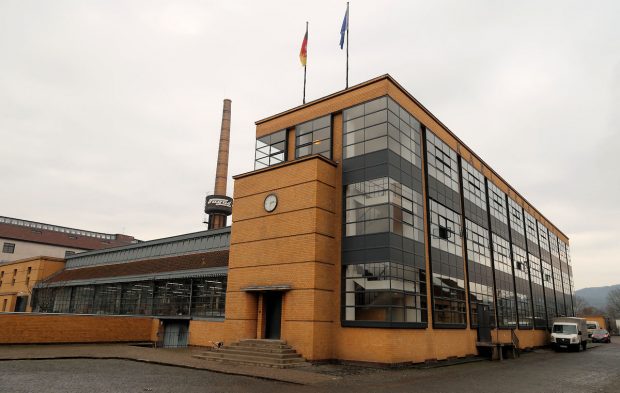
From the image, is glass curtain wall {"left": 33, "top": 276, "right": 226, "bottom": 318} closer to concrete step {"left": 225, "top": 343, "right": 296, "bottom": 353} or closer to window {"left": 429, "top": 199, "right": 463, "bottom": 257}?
concrete step {"left": 225, "top": 343, "right": 296, "bottom": 353}

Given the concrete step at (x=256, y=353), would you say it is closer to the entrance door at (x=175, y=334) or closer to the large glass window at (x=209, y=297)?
the large glass window at (x=209, y=297)

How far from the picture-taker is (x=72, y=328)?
27.1m

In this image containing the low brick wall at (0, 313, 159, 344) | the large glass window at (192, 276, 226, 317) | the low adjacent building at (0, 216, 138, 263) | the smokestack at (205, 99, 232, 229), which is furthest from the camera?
the low adjacent building at (0, 216, 138, 263)

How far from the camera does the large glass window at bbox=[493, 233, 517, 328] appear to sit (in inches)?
1298

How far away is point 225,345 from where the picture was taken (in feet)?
72.9

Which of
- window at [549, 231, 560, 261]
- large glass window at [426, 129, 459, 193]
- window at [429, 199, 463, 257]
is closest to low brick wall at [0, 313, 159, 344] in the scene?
window at [429, 199, 463, 257]

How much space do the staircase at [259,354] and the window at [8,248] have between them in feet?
212

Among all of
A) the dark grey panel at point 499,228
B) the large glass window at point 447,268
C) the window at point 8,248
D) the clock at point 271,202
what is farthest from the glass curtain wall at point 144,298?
the window at point 8,248

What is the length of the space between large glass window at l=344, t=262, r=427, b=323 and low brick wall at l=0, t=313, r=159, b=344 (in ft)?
56.0

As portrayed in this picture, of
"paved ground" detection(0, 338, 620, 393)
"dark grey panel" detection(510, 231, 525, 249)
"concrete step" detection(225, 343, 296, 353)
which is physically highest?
"dark grey panel" detection(510, 231, 525, 249)

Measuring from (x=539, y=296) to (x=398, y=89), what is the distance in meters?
31.6

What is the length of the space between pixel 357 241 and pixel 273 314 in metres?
5.83

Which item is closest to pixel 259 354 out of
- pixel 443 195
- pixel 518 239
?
pixel 443 195

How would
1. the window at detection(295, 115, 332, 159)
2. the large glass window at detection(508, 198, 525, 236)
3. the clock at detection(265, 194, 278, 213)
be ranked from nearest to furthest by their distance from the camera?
1. the clock at detection(265, 194, 278, 213)
2. the window at detection(295, 115, 332, 159)
3. the large glass window at detection(508, 198, 525, 236)
